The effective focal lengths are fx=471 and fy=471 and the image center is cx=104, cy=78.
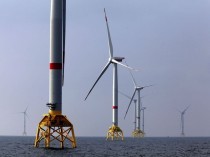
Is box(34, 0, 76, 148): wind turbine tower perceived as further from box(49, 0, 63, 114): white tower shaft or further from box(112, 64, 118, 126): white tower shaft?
box(112, 64, 118, 126): white tower shaft

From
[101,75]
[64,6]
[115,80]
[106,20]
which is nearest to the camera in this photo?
[64,6]

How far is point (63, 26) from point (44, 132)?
20.2 metres

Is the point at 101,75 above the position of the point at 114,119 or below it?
above

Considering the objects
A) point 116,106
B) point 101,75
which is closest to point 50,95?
point 101,75

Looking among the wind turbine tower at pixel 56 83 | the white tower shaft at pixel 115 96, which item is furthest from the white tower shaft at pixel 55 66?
the white tower shaft at pixel 115 96

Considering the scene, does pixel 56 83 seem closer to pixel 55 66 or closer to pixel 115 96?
pixel 55 66

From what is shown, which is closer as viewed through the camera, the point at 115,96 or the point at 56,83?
the point at 56,83

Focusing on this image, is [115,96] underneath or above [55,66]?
underneath

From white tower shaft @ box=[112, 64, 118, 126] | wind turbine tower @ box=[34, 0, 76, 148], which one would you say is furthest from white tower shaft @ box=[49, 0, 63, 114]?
white tower shaft @ box=[112, 64, 118, 126]

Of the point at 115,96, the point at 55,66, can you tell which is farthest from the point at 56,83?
the point at 115,96

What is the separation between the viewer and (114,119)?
184 metres

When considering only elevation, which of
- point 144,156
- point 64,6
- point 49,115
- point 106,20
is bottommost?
point 144,156

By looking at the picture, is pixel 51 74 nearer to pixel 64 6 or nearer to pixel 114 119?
pixel 64 6

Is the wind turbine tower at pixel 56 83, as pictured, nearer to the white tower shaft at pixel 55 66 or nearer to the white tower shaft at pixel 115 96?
the white tower shaft at pixel 55 66
